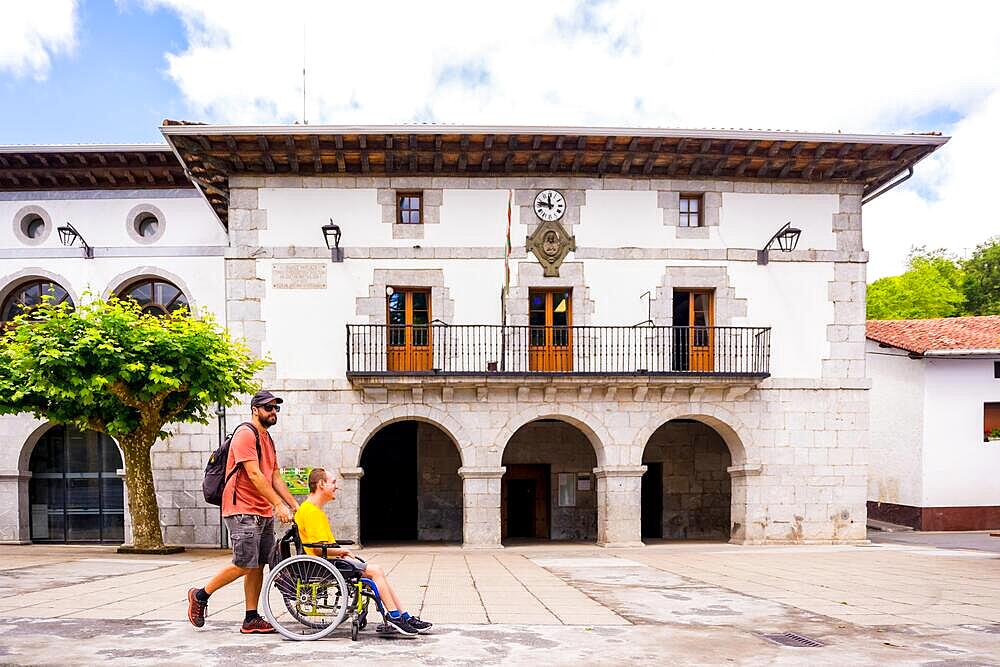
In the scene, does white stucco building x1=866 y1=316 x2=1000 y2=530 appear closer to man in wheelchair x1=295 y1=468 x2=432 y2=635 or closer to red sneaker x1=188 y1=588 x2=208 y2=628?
man in wheelchair x1=295 y1=468 x2=432 y2=635

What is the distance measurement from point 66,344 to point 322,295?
15.1ft

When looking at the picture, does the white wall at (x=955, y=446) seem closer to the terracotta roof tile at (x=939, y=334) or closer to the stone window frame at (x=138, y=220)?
the terracotta roof tile at (x=939, y=334)

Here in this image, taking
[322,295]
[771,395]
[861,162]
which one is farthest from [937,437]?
[322,295]

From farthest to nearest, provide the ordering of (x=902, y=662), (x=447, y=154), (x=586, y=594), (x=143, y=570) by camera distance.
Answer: (x=447, y=154) → (x=143, y=570) → (x=586, y=594) → (x=902, y=662)

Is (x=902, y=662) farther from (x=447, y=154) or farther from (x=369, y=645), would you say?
(x=447, y=154)

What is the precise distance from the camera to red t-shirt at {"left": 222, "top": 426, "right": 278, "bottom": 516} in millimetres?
5793

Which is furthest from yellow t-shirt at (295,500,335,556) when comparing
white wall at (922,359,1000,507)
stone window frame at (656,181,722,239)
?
white wall at (922,359,1000,507)

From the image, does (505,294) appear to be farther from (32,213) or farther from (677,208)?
(32,213)

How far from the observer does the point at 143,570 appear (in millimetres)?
10992

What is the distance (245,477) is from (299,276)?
33.3 feet

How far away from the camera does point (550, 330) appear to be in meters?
15.8

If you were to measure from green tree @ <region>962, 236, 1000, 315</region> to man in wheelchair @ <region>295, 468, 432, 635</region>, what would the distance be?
38360mm

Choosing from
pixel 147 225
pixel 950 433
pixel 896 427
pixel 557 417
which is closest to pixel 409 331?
pixel 557 417

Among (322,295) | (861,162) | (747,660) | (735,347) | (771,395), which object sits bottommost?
(747,660)
